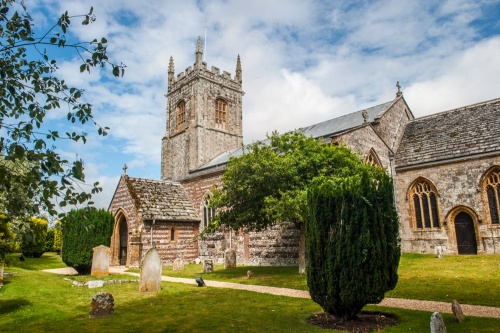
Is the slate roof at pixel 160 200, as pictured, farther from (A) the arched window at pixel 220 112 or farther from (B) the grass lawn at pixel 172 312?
(A) the arched window at pixel 220 112

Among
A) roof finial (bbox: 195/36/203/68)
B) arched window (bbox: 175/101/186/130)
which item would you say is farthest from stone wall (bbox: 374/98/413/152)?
arched window (bbox: 175/101/186/130)

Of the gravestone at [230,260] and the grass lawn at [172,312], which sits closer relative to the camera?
the grass lawn at [172,312]

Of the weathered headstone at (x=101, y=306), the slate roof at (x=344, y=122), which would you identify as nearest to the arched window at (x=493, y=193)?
the slate roof at (x=344, y=122)

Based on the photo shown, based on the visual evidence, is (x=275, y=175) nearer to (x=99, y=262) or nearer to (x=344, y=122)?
(x=99, y=262)

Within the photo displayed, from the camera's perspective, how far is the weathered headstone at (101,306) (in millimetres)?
9430

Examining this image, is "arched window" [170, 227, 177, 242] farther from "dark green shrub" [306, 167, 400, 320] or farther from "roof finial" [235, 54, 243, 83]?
"roof finial" [235, 54, 243, 83]

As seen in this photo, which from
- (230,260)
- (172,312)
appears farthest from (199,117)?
(172,312)

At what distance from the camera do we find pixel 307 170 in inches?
624

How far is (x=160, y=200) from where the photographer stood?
27141 mm

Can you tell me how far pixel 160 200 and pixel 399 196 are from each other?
17.3m

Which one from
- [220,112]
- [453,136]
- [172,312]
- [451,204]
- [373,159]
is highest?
[220,112]

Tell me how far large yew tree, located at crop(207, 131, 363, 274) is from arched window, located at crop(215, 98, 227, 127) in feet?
78.6

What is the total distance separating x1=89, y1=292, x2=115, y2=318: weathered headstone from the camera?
9.43m

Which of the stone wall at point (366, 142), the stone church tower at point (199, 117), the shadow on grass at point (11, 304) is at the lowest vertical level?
the shadow on grass at point (11, 304)
